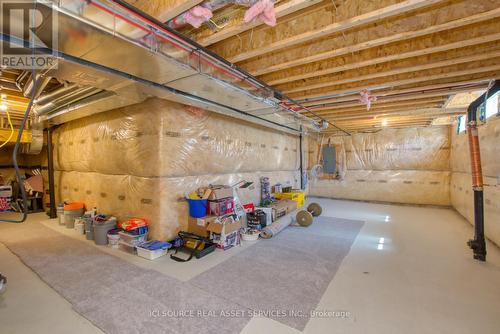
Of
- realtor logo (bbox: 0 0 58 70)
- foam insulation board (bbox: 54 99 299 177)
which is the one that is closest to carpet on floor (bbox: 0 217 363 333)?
foam insulation board (bbox: 54 99 299 177)

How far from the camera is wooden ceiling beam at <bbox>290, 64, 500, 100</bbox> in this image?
2613 millimetres

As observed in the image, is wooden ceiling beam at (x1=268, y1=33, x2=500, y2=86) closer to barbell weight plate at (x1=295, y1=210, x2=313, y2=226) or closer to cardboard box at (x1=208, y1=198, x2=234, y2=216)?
cardboard box at (x1=208, y1=198, x2=234, y2=216)

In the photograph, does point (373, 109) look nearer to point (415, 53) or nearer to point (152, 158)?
point (415, 53)

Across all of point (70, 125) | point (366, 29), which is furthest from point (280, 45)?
point (70, 125)

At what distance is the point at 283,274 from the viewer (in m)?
2.44

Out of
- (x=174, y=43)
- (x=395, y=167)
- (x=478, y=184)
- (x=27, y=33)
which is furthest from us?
(x=395, y=167)

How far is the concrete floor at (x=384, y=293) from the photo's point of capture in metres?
1.67

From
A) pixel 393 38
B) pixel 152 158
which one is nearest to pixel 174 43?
pixel 152 158

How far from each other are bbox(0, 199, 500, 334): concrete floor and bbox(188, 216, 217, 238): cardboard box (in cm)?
43

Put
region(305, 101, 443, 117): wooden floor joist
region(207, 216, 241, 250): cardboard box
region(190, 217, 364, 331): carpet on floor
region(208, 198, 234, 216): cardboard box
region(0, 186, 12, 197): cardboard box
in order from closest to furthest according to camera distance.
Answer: region(190, 217, 364, 331): carpet on floor → region(207, 216, 241, 250): cardboard box → region(208, 198, 234, 216): cardboard box → region(305, 101, 443, 117): wooden floor joist → region(0, 186, 12, 197): cardboard box

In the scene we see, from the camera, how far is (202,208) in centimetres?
330

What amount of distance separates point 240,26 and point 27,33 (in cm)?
154

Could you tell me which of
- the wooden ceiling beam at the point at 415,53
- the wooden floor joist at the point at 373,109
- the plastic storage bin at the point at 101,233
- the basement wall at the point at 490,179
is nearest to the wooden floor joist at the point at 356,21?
the wooden ceiling beam at the point at 415,53

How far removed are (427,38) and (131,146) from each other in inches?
158
